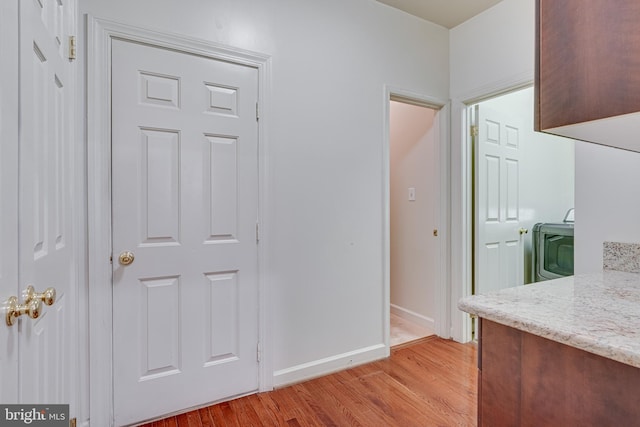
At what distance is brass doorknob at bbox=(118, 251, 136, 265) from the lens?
1.61 m

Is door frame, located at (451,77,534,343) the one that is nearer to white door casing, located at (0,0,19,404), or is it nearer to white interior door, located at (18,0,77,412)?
white interior door, located at (18,0,77,412)

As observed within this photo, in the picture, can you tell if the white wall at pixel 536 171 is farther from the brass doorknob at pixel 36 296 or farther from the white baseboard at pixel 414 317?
the brass doorknob at pixel 36 296

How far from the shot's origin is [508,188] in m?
2.86

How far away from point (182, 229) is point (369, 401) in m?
1.41

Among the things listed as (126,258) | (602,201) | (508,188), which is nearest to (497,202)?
(508,188)

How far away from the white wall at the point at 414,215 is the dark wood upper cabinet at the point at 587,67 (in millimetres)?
2007

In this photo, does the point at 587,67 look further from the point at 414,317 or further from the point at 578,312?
the point at 414,317

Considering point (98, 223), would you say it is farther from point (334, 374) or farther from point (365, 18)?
point (365, 18)

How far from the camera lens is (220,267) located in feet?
6.04

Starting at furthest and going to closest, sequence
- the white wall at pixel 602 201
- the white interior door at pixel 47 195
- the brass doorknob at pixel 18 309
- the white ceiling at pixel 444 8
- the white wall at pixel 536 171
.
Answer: the white wall at pixel 536 171
the white ceiling at pixel 444 8
the white wall at pixel 602 201
the white interior door at pixel 47 195
the brass doorknob at pixel 18 309

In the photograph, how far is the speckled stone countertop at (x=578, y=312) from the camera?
2.08ft

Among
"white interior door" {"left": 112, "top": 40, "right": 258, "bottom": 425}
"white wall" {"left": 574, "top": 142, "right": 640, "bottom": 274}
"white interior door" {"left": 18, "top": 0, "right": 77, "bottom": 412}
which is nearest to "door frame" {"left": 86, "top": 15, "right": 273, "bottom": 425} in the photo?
"white interior door" {"left": 112, "top": 40, "right": 258, "bottom": 425}

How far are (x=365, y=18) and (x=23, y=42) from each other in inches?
80.9

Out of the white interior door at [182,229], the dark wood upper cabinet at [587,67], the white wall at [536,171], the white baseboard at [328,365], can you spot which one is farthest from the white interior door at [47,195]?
the white wall at [536,171]
